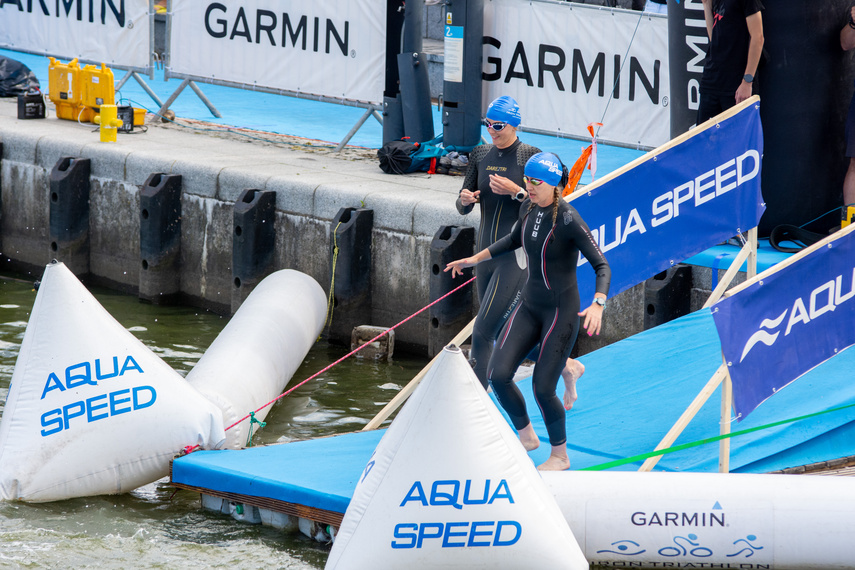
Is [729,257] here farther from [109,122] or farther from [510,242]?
[109,122]

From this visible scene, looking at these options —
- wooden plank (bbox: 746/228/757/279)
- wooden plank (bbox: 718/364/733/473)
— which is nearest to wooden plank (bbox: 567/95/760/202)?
wooden plank (bbox: 746/228/757/279)

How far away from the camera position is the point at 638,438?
736 cm

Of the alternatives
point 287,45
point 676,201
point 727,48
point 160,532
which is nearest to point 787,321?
point 676,201

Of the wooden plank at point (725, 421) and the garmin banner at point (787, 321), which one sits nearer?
the garmin banner at point (787, 321)

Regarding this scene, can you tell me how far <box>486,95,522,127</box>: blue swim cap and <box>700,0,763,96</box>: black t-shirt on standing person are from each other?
8.15 ft

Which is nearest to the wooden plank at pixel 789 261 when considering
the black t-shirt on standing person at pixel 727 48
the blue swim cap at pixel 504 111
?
the blue swim cap at pixel 504 111

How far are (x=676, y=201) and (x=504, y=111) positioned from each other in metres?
1.19

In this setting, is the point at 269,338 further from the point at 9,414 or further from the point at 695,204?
the point at 695,204

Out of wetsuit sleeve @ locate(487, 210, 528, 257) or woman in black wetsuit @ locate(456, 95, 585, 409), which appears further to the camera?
woman in black wetsuit @ locate(456, 95, 585, 409)

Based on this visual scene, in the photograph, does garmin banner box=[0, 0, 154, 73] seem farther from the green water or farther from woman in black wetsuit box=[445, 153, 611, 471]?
woman in black wetsuit box=[445, 153, 611, 471]

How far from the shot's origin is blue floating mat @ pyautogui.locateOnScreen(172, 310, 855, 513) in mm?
6883

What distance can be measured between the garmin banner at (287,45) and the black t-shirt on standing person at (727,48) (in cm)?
530

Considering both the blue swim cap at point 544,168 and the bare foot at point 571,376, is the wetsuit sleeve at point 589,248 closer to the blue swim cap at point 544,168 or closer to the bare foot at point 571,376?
the blue swim cap at point 544,168

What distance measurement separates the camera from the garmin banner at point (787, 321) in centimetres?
633
